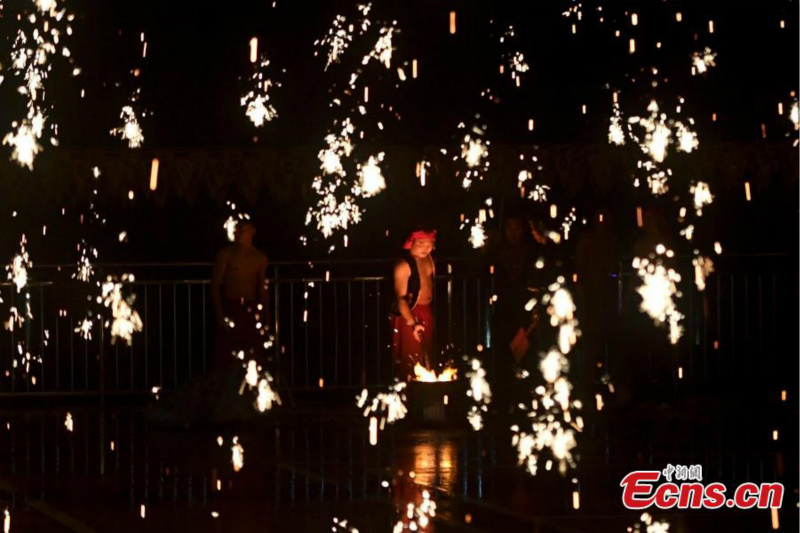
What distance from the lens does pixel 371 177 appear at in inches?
883

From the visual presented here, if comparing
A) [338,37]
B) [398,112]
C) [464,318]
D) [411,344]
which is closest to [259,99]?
[338,37]

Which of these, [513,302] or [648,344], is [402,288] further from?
[648,344]

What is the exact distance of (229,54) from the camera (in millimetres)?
24359

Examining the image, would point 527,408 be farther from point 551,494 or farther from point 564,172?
point 564,172

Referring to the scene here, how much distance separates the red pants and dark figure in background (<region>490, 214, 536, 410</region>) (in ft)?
2.06

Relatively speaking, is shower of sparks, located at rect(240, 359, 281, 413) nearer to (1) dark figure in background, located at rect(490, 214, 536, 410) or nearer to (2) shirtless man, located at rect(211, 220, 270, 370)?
(2) shirtless man, located at rect(211, 220, 270, 370)

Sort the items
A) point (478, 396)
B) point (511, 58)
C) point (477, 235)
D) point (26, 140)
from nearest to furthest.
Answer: point (478, 396) → point (26, 140) → point (511, 58) → point (477, 235)

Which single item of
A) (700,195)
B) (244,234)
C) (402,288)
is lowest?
(402,288)

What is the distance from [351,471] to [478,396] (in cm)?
409

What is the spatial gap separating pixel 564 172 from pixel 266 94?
5470 millimetres

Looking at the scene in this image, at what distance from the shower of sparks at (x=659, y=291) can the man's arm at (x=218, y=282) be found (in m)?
3.94

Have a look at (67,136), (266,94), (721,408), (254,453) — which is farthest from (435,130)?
(254,453)

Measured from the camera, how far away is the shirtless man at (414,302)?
1495cm

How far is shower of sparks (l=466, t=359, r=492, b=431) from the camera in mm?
15123
